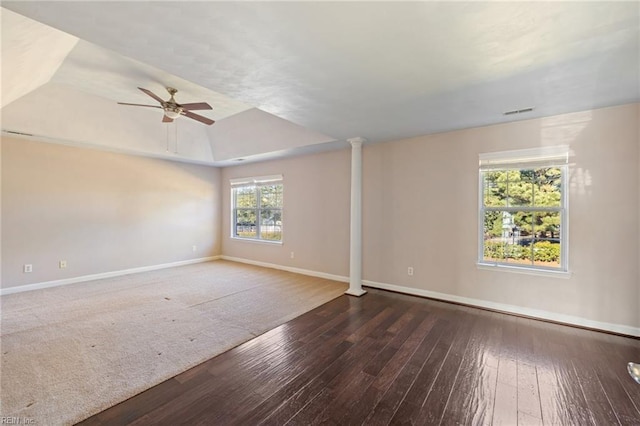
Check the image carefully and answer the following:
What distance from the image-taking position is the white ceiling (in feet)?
5.24

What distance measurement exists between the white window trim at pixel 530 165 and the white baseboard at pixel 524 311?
479 mm

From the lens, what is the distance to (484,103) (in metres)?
2.91

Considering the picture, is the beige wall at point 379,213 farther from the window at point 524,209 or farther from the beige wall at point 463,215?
the window at point 524,209

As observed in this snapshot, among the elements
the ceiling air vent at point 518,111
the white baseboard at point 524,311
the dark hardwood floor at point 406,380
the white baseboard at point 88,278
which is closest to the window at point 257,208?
the white baseboard at point 88,278

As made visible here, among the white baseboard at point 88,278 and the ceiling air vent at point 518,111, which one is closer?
the ceiling air vent at point 518,111

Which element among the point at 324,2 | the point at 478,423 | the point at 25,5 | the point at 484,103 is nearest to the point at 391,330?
the point at 478,423

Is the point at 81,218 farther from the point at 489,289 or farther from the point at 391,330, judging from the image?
the point at 489,289

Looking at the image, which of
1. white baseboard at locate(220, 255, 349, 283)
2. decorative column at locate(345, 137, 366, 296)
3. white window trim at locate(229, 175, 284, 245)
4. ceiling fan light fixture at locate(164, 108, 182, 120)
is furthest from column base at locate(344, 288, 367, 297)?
ceiling fan light fixture at locate(164, 108, 182, 120)

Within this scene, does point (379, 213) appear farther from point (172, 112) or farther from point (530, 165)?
point (172, 112)

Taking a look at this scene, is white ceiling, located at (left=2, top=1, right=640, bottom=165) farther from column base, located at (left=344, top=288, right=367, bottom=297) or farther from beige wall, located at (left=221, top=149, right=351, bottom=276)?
column base, located at (left=344, top=288, right=367, bottom=297)

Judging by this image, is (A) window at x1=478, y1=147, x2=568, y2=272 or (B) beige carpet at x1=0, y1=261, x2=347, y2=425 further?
(A) window at x1=478, y1=147, x2=568, y2=272

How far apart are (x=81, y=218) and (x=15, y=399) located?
4.01 meters

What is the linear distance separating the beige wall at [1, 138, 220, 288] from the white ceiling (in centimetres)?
95

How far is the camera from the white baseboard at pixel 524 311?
2953 mm
